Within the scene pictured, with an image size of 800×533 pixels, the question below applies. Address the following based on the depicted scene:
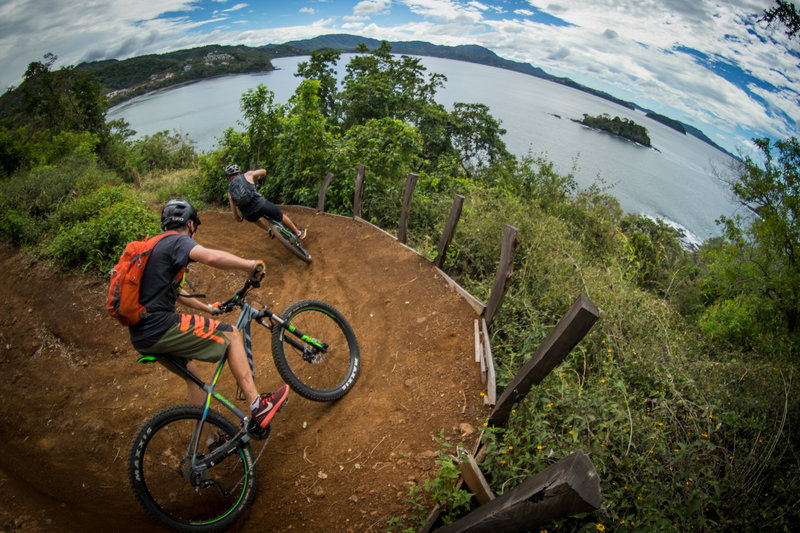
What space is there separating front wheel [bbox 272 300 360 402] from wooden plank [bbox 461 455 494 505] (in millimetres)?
1738

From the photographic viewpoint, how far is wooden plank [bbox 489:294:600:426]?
7.85 feet

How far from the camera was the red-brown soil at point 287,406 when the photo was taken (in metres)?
3.02

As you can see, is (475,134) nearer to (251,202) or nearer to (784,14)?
(784,14)

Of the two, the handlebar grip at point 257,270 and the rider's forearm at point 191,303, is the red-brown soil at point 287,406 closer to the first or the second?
the rider's forearm at point 191,303

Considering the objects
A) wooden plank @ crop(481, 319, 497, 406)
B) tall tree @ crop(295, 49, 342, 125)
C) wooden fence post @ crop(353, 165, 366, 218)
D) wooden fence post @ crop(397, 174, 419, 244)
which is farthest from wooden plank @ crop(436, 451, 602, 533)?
tall tree @ crop(295, 49, 342, 125)

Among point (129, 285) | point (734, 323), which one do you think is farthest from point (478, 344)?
point (734, 323)

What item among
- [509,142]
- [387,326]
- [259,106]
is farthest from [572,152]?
[387,326]

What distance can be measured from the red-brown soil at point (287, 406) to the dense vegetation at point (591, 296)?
1.51 ft

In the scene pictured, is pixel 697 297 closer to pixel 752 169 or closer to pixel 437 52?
pixel 752 169

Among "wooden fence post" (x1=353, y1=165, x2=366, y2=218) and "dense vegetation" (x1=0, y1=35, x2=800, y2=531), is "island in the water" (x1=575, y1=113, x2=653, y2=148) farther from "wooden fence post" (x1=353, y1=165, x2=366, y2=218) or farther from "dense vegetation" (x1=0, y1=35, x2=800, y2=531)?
"wooden fence post" (x1=353, y1=165, x2=366, y2=218)

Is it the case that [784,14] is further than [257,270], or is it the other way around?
[784,14]

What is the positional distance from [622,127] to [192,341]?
6530cm

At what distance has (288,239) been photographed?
22.9ft

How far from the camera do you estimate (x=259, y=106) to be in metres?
11.4
